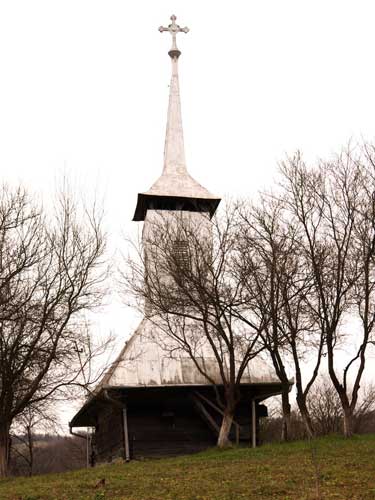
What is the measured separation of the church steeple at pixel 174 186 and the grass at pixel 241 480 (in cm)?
1332

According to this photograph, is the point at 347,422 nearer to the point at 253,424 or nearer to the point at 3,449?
the point at 253,424

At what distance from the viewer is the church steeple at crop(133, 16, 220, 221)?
27.2m

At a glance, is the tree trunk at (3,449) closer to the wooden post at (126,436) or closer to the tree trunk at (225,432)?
the wooden post at (126,436)

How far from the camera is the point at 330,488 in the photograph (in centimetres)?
1002

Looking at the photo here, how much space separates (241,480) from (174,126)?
20983 millimetres

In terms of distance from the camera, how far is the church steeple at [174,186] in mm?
27173

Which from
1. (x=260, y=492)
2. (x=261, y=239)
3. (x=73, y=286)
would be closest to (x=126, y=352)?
(x=73, y=286)

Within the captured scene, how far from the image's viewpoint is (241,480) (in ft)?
37.5

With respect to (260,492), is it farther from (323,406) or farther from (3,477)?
(323,406)

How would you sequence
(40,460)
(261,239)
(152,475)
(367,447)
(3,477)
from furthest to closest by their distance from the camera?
(40,460)
(261,239)
(3,477)
(367,447)
(152,475)

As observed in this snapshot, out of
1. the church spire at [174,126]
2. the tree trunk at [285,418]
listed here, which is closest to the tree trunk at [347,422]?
the tree trunk at [285,418]

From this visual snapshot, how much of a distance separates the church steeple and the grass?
43.7ft

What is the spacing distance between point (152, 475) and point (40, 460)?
180 feet

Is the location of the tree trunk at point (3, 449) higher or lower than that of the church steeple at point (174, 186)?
lower
